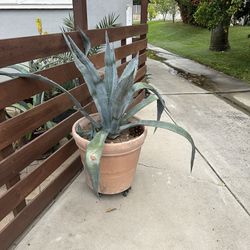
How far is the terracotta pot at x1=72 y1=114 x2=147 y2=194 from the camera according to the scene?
7.06ft

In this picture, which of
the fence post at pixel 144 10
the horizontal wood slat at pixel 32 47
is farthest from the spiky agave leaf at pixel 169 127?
the fence post at pixel 144 10

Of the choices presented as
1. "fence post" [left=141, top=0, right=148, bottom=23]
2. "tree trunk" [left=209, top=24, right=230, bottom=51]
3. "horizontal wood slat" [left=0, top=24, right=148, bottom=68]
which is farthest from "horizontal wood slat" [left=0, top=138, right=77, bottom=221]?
"tree trunk" [left=209, top=24, right=230, bottom=51]

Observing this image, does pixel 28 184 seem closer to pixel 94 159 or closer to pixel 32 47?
pixel 94 159

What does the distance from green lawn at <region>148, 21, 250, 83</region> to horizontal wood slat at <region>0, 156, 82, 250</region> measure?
5003 millimetres

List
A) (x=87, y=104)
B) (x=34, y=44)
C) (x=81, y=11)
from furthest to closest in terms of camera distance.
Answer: (x=87, y=104)
(x=81, y=11)
(x=34, y=44)

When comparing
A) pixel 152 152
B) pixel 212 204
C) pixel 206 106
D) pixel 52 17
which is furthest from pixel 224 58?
pixel 212 204

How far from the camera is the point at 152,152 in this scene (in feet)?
10.2

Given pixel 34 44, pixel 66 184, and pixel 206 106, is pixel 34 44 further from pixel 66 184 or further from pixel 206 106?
pixel 206 106

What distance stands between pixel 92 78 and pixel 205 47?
9974 millimetres

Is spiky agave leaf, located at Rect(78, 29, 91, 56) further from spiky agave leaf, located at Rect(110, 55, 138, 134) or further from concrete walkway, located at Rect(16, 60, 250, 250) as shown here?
concrete walkway, located at Rect(16, 60, 250, 250)

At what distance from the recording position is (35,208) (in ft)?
7.06

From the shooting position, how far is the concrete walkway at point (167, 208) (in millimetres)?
1997

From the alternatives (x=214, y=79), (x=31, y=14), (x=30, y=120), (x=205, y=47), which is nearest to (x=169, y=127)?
(x=30, y=120)

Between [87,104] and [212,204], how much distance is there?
1409 millimetres
